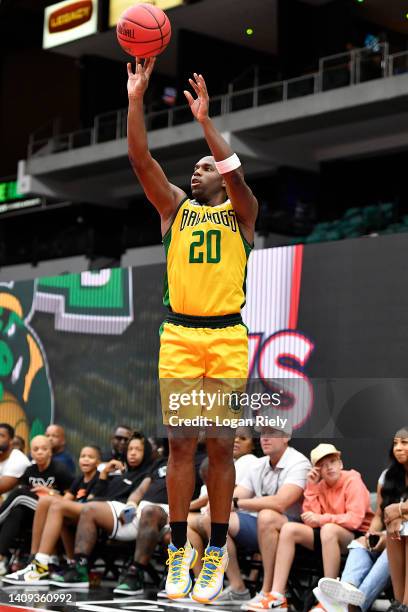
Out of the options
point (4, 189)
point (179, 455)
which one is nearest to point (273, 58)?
point (4, 189)

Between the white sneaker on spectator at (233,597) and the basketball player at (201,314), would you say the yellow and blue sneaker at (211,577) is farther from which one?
the white sneaker on spectator at (233,597)

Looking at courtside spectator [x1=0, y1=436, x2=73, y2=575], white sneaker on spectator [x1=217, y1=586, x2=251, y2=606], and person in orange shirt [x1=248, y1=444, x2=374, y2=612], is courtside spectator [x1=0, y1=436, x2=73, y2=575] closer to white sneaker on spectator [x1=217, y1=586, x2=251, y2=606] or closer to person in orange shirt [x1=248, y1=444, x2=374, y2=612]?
white sneaker on spectator [x1=217, y1=586, x2=251, y2=606]

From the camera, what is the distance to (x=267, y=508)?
8.55m

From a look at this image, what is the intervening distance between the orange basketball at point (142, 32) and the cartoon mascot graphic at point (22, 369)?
8.70m

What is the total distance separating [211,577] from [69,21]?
82.0ft

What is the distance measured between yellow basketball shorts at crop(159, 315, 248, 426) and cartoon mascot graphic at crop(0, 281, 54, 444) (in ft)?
27.5

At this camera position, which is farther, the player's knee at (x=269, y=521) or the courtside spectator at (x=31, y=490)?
the courtside spectator at (x=31, y=490)

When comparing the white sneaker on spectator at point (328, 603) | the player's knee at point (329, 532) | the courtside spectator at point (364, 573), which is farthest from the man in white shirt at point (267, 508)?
the white sneaker on spectator at point (328, 603)

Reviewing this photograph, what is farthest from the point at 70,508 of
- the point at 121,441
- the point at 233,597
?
the point at 233,597

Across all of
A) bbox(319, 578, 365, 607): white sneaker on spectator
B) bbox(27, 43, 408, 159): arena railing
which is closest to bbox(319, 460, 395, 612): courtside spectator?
bbox(319, 578, 365, 607): white sneaker on spectator

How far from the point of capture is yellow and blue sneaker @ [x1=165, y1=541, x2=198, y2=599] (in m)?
5.19

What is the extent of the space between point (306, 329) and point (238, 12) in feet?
58.2

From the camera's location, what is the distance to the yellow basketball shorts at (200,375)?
5277 millimetres

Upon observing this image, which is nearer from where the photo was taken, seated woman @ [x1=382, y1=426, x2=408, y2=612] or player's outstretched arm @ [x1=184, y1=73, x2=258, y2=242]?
player's outstretched arm @ [x1=184, y1=73, x2=258, y2=242]
